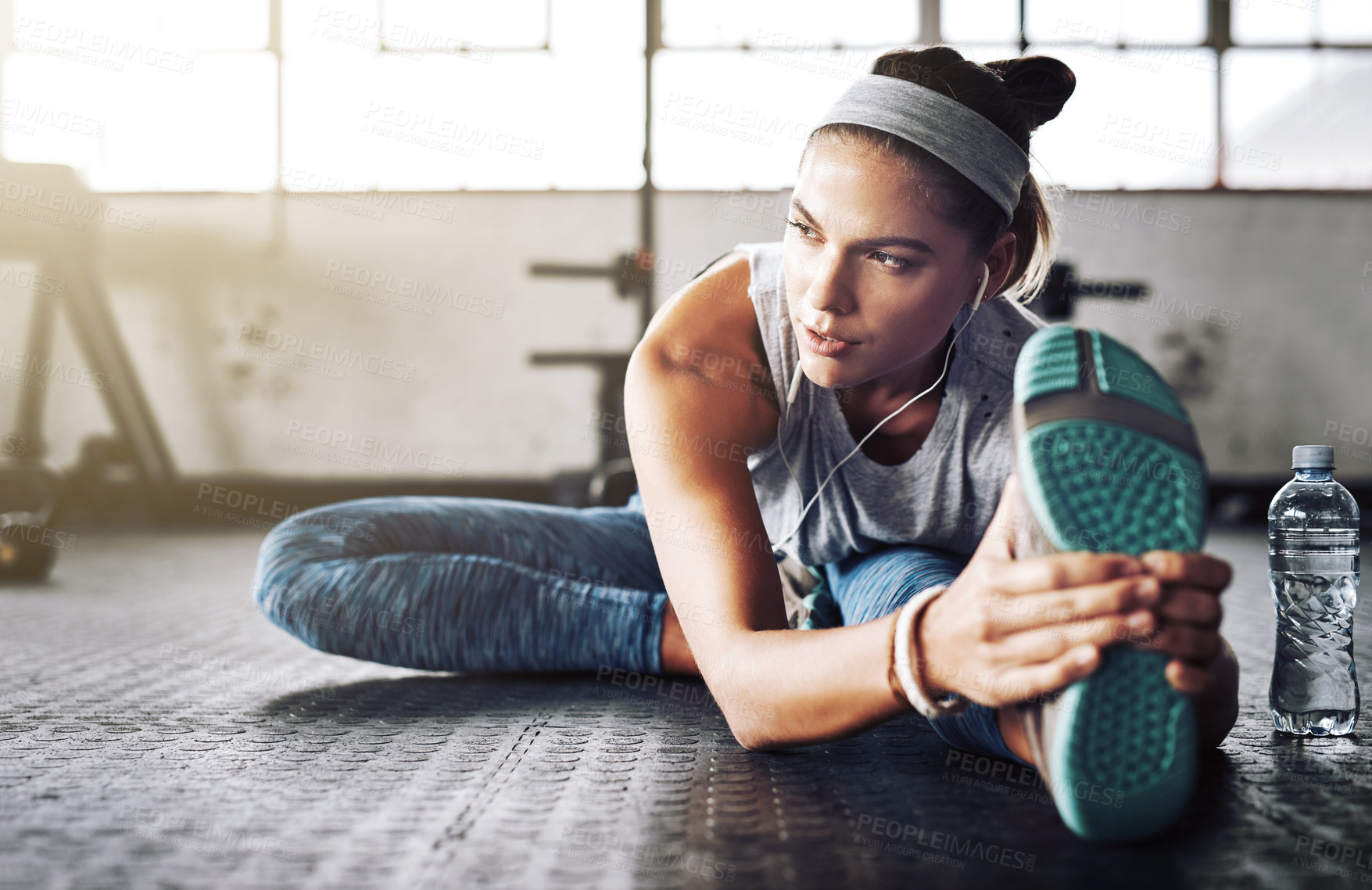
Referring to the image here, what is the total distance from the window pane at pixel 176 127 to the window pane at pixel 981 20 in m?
2.61

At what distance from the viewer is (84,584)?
6.45 ft

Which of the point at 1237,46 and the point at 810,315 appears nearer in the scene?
the point at 810,315

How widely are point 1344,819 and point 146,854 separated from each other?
2.37 ft

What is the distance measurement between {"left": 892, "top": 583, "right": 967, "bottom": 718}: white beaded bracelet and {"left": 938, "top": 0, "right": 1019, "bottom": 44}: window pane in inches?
147

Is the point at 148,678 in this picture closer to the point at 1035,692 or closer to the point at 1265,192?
the point at 1035,692

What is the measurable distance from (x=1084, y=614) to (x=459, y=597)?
0.73m

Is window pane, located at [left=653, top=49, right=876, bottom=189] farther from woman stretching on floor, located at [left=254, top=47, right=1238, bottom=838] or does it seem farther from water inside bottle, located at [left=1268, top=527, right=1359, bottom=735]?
water inside bottle, located at [left=1268, top=527, right=1359, bottom=735]

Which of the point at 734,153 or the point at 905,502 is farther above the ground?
the point at 734,153

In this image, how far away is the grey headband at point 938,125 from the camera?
71 centimetres

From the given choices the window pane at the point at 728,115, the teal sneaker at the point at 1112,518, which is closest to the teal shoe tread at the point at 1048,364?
the teal sneaker at the point at 1112,518

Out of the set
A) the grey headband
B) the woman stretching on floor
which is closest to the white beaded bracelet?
the woman stretching on floor

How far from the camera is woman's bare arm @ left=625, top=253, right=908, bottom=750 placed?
0.62m

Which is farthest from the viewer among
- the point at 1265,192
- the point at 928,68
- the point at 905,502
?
the point at 1265,192

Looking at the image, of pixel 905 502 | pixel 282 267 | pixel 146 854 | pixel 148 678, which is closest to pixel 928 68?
pixel 905 502
